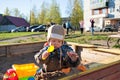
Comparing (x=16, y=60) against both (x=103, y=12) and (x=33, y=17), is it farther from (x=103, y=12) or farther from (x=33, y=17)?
(x=33, y=17)

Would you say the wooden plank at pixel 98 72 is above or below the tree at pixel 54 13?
below

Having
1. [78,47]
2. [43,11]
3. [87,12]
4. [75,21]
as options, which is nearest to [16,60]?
[78,47]

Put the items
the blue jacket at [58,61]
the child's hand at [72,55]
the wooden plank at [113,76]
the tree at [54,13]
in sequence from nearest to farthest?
the child's hand at [72,55]
the blue jacket at [58,61]
the wooden plank at [113,76]
the tree at [54,13]

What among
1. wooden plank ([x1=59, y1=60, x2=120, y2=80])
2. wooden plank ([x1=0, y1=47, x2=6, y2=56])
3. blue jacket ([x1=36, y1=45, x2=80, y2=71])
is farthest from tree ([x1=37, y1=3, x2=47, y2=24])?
blue jacket ([x1=36, y1=45, x2=80, y2=71])

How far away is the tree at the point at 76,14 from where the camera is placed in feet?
181

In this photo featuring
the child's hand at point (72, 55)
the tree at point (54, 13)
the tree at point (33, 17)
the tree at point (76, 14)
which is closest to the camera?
the child's hand at point (72, 55)

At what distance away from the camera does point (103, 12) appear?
4541 cm

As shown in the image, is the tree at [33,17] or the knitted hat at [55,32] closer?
the knitted hat at [55,32]

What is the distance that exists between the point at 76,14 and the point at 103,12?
12316mm

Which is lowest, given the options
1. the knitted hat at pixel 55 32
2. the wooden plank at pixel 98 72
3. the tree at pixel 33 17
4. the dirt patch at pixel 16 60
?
the dirt patch at pixel 16 60

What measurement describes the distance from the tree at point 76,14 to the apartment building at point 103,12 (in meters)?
5.32

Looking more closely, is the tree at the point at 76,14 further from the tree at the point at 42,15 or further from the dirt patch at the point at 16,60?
the dirt patch at the point at 16,60

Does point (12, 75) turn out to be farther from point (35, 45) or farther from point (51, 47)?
point (35, 45)

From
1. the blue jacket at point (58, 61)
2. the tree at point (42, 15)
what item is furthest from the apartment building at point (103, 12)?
the blue jacket at point (58, 61)
